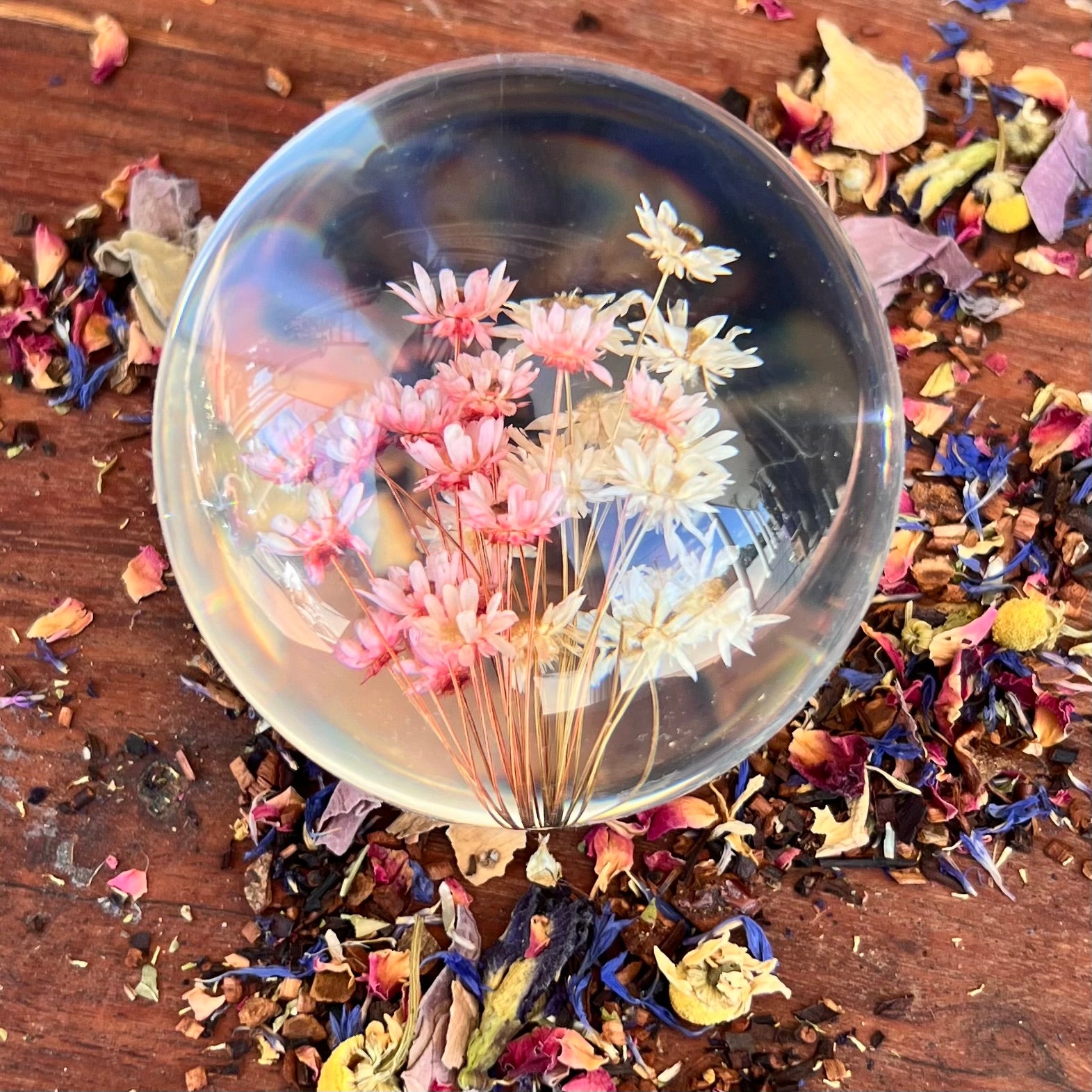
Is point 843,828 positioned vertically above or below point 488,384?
below

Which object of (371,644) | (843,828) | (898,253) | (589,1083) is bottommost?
(589,1083)

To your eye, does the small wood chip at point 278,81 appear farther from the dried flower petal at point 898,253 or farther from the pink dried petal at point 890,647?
the pink dried petal at point 890,647

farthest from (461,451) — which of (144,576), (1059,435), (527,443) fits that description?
(1059,435)

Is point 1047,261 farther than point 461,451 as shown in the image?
Yes

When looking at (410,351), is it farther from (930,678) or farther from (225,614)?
(930,678)

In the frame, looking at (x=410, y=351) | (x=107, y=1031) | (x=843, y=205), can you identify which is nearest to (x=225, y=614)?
(x=410, y=351)

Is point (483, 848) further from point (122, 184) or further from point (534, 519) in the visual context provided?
point (122, 184)

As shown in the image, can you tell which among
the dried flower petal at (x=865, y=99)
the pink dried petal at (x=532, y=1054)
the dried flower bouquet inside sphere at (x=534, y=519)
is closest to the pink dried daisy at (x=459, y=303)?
the dried flower bouquet inside sphere at (x=534, y=519)
